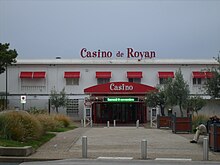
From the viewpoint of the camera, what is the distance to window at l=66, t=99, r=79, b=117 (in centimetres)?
5900

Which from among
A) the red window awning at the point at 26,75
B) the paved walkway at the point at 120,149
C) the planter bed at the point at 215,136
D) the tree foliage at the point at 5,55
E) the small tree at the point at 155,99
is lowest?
the paved walkway at the point at 120,149

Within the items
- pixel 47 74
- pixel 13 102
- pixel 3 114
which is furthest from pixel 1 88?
pixel 3 114

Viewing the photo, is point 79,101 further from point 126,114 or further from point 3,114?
point 3,114

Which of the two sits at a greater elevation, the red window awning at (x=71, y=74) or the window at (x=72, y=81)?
the red window awning at (x=71, y=74)

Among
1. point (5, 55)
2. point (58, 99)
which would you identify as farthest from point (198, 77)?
point (5, 55)

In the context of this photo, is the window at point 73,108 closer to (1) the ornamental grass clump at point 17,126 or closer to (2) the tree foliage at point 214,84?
(2) the tree foliage at point 214,84

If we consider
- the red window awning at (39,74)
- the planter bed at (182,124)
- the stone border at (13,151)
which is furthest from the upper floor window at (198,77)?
the stone border at (13,151)

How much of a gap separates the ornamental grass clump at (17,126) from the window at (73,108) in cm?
3800

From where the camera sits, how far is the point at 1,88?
199 feet

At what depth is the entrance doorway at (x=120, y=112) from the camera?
56.6 metres

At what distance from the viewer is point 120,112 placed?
188 ft

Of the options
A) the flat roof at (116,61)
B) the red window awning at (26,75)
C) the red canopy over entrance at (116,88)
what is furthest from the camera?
the flat roof at (116,61)

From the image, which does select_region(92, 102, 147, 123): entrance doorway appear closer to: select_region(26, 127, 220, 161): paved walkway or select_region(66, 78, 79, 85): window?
select_region(66, 78, 79, 85): window

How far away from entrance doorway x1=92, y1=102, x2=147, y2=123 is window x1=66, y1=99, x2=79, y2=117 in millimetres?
3914
